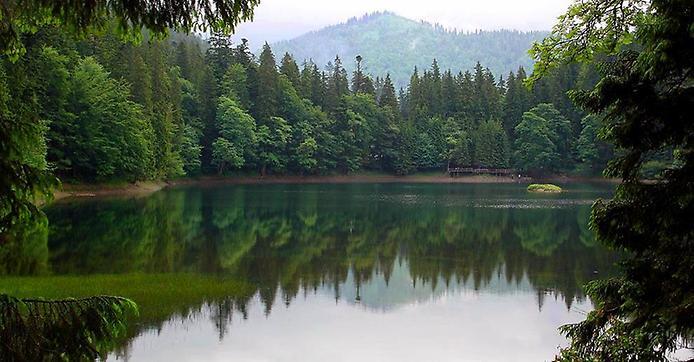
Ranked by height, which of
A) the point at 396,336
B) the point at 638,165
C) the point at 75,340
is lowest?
the point at 396,336

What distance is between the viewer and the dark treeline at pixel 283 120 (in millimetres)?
55812

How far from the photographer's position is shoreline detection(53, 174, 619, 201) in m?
54.6

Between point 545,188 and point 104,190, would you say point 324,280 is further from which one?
point 545,188

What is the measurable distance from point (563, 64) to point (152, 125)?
61735 millimetres

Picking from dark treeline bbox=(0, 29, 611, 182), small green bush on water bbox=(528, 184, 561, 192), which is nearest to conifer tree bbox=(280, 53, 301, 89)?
dark treeline bbox=(0, 29, 611, 182)

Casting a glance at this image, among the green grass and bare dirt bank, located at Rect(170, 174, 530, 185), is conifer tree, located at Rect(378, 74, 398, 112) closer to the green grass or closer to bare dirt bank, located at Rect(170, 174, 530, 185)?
bare dirt bank, located at Rect(170, 174, 530, 185)

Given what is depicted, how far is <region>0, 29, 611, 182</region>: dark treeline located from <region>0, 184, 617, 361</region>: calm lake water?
1588cm

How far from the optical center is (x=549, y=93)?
103m

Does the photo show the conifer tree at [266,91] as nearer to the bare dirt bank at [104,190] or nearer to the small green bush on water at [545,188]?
the bare dirt bank at [104,190]

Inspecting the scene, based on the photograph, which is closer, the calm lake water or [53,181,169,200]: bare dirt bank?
the calm lake water

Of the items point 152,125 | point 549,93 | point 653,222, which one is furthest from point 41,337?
point 549,93

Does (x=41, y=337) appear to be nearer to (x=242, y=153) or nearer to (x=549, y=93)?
(x=242, y=153)

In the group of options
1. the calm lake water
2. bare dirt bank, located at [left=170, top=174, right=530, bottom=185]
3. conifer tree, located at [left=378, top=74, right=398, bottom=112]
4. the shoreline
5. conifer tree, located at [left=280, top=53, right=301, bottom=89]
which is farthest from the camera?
conifer tree, located at [left=378, top=74, right=398, bottom=112]

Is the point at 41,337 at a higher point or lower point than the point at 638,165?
lower
